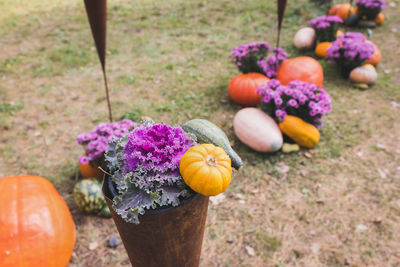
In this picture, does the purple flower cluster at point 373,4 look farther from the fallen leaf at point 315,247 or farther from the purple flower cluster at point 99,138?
the purple flower cluster at point 99,138

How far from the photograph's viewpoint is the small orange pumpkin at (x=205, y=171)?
1.41 meters

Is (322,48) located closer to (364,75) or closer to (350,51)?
(350,51)

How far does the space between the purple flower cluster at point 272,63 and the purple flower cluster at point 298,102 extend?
0.64 meters

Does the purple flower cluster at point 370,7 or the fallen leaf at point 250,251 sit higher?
the purple flower cluster at point 370,7

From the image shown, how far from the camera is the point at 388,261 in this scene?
2.36 m

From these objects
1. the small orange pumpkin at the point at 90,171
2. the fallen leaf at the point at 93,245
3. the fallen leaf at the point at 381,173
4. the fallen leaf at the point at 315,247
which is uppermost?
the small orange pumpkin at the point at 90,171

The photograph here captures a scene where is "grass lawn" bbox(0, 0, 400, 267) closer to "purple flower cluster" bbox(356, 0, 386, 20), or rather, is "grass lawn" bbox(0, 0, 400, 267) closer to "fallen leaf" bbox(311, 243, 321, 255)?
"fallen leaf" bbox(311, 243, 321, 255)

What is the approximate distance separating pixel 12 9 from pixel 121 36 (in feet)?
11.0

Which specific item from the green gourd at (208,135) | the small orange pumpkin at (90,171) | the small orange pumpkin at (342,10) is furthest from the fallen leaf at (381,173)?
the small orange pumpkin at (342,10)

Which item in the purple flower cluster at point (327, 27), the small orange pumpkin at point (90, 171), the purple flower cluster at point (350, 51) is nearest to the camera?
the small orange pumpkin at point (90, 171)

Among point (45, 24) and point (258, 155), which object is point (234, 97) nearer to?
point (258, 155)

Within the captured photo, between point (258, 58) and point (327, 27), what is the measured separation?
6.45 ft

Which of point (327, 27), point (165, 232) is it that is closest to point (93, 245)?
point (165, 232)

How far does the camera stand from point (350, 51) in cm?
443
